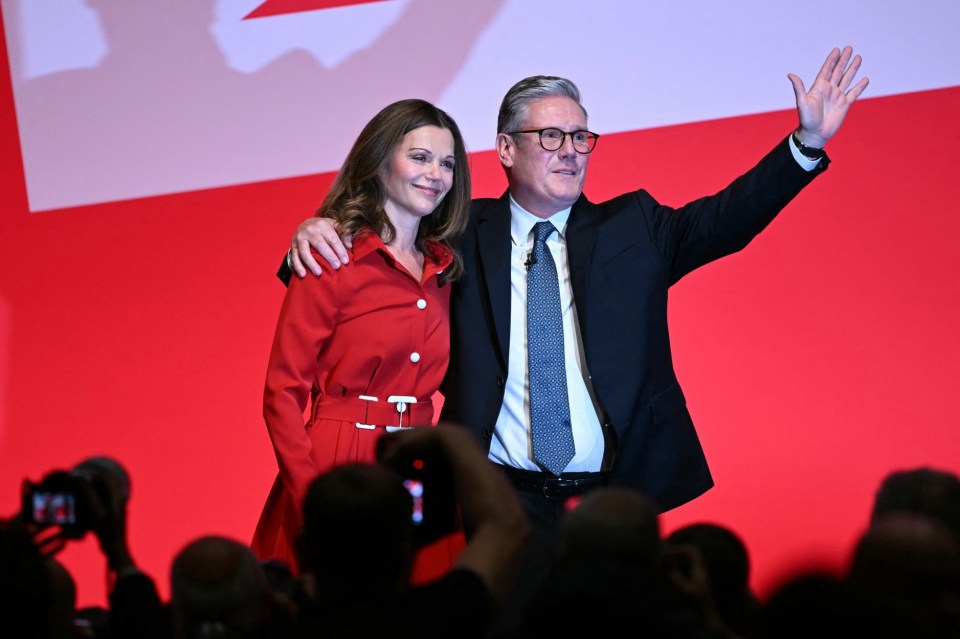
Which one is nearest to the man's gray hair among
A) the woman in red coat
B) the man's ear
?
the man's ear

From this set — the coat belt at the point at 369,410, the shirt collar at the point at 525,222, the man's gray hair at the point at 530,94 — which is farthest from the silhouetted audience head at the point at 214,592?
the man's gray hair at the point at 530,94

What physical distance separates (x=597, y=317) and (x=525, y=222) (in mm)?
316

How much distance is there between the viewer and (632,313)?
263cm

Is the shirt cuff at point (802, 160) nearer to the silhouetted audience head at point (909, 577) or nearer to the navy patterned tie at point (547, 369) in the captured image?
the navy patterned tie at point (547, 369)

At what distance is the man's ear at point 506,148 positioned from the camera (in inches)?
114

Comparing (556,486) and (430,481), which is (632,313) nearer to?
(556,486)

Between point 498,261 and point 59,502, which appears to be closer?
point 59,502

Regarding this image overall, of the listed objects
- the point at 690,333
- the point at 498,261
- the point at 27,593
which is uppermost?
the point at 498,261

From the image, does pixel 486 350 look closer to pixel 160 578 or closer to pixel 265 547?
pixel 265 547

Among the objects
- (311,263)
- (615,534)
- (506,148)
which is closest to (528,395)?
(311,263)

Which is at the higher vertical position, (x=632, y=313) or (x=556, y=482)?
(x=632, y=313)

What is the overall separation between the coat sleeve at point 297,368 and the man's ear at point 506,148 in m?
0.60

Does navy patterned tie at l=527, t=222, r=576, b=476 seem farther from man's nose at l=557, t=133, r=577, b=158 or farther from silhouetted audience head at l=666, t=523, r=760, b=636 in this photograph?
silhouetted audience head at l=666, t=523, r=760, b=636

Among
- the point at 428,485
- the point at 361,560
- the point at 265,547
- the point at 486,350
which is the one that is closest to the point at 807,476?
the point at 486,350
